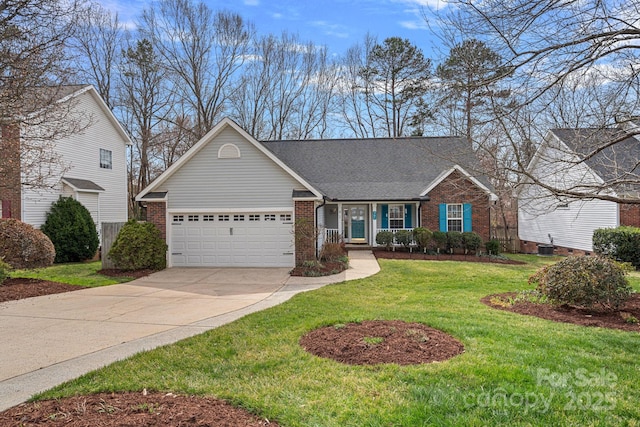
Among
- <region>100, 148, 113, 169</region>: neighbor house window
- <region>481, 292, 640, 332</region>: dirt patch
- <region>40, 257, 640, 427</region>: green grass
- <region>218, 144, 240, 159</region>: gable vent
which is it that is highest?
<region>100, 148, 113, 169</region>: neighbor house window

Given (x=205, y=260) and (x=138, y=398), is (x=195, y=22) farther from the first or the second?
(x=138, y=398)

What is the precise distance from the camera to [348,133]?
3069 cm

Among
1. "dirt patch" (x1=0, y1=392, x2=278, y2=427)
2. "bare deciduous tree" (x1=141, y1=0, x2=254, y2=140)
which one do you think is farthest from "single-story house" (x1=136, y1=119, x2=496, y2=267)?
"bare deciduous tree" (x1=141, y1=0, x2=254, y2=140)

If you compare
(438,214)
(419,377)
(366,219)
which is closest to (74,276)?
(419,377)

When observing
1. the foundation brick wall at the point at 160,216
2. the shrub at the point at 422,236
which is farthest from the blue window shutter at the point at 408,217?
the foundation brick wall at the point at 160,216

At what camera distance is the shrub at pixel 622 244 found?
1450 cm

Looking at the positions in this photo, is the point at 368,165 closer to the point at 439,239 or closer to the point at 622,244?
the point at 439,239

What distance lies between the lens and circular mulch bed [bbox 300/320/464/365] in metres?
4.68

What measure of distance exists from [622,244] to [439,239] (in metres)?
6.64

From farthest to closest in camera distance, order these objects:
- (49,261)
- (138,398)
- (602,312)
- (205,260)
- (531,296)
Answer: (205,260) < (49,261) < (531,296) < (602,312) < (138,398)

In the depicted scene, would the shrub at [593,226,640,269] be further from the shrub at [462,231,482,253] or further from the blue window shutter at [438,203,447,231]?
the blue window shutter at [438,203,447,231]

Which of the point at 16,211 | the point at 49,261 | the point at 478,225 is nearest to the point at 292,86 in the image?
the point at 478,225

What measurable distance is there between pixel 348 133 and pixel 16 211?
853 inches

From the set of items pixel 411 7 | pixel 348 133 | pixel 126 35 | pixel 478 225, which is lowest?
pixel 478 225
